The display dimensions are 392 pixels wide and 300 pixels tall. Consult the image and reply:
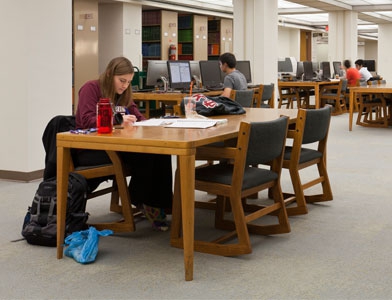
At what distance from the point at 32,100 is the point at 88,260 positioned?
2672 mm

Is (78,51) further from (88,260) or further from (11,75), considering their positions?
(88,260)

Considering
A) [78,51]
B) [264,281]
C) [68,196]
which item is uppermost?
[78,51]

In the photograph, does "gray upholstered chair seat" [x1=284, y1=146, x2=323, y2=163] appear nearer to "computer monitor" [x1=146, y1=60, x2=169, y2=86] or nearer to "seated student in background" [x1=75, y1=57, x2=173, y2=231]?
"seated student in background" [x1=75, y1=57, x2=173, y2=231]

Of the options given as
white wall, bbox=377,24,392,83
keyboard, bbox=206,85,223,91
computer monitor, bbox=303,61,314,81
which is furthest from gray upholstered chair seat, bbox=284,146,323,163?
white wall, bbox=377,24,392,83

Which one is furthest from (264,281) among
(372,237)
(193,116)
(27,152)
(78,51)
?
(78,51)

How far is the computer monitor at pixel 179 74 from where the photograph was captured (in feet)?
27.9

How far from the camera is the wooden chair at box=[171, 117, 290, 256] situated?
336cm

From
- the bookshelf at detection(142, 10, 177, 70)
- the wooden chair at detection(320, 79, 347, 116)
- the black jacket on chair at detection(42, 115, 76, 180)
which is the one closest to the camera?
the black jacket on chair at detection(42, 115, 76, 180)

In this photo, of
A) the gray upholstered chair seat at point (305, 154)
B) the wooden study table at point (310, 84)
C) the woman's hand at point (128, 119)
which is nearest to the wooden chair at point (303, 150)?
the gray upholstered chair seat at point (305, 154)

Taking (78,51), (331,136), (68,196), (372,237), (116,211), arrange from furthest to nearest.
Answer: (78,51) < (331,136) < (116,211) < (372,237) < (68,196)

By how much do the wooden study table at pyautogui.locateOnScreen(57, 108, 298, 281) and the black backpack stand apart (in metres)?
0.16

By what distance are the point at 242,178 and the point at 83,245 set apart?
0.92 m

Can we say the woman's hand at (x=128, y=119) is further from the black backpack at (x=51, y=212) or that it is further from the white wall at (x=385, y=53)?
the white wall at (x=385, y=53)

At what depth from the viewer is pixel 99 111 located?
11.1 ft
